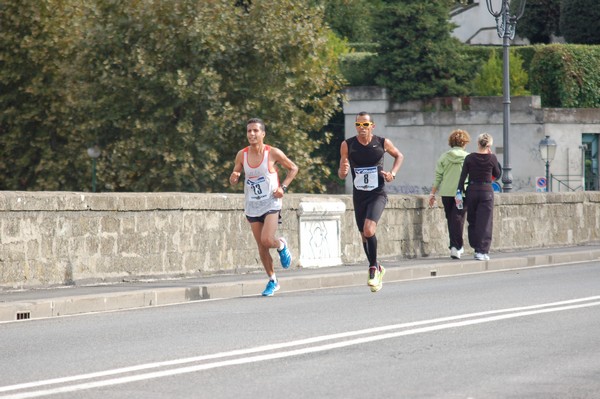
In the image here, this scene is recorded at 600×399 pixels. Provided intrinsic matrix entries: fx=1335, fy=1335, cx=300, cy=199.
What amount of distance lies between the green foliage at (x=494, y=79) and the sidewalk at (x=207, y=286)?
29.2 meters

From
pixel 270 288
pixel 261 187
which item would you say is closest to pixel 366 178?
pixel 261 187

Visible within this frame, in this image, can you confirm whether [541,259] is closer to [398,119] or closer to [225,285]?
[225,285]

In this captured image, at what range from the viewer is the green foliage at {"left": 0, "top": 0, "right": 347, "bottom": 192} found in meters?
39.2

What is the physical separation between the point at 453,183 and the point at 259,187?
6640 millimetres

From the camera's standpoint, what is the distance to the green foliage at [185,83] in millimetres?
39219

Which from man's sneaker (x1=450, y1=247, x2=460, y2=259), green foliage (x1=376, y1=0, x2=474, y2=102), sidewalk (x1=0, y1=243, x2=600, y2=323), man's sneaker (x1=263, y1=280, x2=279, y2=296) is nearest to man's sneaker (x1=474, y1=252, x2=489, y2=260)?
sidewalk (x1=0, y1=243, x2=600, y2=323)

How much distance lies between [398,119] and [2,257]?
38420mm

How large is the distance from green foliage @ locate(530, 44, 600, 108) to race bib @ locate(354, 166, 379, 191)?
118 feet

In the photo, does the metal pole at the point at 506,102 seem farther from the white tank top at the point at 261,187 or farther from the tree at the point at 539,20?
the tree at the point at 539,20

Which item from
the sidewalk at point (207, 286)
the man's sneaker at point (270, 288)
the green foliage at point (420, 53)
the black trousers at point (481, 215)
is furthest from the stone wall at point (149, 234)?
the green foliage at point (420, 53)

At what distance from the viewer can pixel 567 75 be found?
4934 cm

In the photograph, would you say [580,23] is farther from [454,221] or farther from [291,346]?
[291,346]

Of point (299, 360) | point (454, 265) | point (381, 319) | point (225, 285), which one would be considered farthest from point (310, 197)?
point (299, 360)

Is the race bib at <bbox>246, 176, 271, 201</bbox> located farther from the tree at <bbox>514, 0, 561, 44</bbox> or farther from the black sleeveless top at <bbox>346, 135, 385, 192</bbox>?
the tree at <bbox>514, 0, 561, 44</bbox>
